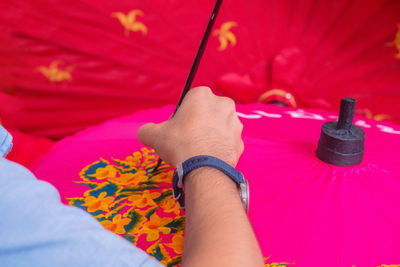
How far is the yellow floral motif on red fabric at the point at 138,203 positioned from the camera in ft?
2.25

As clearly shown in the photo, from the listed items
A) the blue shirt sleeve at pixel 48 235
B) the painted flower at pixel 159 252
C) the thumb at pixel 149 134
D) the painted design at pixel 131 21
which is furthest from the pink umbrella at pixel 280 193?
the painted design at pixel 131 21

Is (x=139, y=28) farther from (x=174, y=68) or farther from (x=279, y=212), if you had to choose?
(x=279, y=212)

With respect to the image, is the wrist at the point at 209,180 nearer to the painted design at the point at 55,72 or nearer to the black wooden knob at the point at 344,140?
the black wooden knob at the point at 344,140

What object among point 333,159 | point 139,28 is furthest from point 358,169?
point 139,28

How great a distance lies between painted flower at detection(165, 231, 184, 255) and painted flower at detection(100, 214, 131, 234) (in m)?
0.10

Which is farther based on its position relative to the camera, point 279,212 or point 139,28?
point 139,28

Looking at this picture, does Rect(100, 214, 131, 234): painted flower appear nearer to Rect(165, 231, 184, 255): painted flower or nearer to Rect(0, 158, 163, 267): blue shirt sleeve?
Rect(165, 231, 184, 255): painted flower

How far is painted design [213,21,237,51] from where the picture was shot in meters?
1.64

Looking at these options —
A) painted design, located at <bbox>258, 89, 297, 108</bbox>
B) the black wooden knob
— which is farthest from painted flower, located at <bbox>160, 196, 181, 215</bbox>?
painted design, located at <bbox>258, 89, 297, 108</bbox>

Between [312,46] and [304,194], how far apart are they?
1104mm

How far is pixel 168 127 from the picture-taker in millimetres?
753

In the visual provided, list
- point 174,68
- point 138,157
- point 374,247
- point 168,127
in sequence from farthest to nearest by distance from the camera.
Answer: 1. point 174,68
2. point 138,157
3. point 168,127
4. point 374,247

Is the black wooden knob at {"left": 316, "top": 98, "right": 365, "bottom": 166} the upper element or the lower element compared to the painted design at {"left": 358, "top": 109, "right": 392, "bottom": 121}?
lower

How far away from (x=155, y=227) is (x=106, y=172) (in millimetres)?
253
